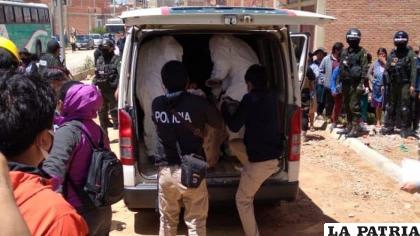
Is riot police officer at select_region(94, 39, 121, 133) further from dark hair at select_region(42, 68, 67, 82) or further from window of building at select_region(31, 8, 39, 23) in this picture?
window of building at select_region(31, 8, 39, 23)

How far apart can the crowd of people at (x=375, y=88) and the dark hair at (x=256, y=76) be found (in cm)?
462

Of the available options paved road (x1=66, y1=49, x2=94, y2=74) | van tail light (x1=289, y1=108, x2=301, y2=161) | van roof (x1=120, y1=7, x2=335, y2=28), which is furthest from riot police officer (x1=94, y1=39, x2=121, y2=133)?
paved road (x1=66, y1=49, x2=94, y2=74)

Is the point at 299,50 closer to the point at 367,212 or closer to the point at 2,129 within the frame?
the point at 367,212

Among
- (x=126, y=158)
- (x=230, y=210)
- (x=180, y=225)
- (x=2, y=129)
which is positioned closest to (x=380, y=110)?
(x=230, y=210)

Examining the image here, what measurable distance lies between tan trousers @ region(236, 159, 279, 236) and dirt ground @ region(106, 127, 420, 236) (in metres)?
0.63

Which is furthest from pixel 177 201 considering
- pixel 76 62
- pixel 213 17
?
pixel 76 62

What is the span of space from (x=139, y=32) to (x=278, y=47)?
1.29 meters

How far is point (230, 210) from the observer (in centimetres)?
533

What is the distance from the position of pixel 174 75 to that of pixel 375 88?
22.4ft

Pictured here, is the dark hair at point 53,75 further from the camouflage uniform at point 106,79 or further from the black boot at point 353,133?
the black boot at point 353,133

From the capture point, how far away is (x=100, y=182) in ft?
9.21

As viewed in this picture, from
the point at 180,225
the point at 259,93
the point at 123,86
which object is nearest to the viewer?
the point at 259,93

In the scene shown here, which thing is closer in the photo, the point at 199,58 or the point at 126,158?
the point at 126,158

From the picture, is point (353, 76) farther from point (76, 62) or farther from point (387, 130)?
point (76, 62)
